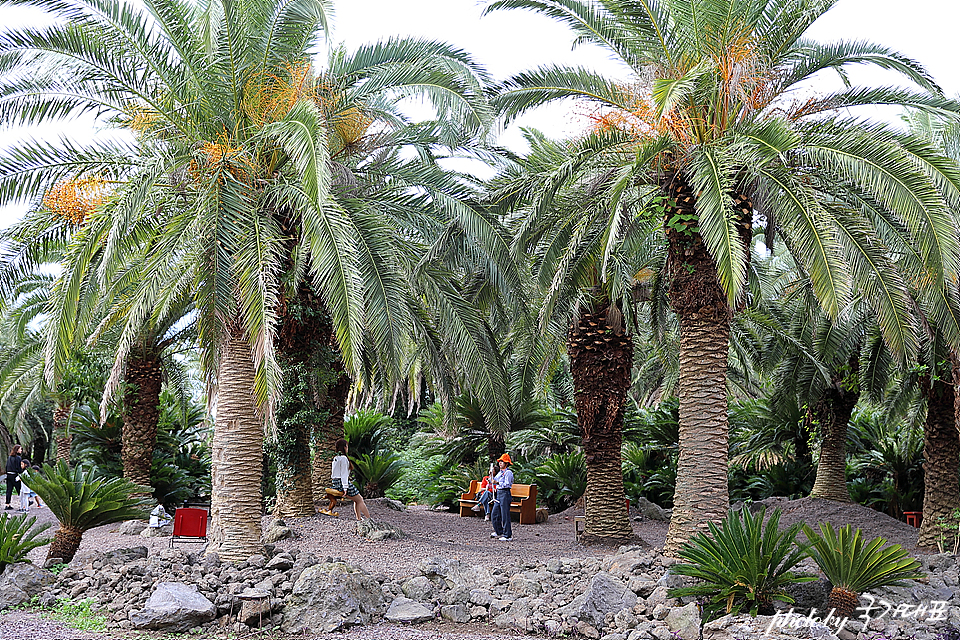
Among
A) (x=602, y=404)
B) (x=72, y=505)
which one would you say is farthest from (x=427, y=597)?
(x=602, y=404)

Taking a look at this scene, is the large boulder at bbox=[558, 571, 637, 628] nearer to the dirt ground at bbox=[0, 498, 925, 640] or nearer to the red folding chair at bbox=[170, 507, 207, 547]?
the dirt ground at bbox=[0, 498, 925, 640]

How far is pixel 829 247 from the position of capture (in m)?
8.94

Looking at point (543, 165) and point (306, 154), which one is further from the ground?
point (543, 165)

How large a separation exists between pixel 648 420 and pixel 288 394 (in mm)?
10083

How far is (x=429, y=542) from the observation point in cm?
1334

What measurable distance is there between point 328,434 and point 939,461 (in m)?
10.1

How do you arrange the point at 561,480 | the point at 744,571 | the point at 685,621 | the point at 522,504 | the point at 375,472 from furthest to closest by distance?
1. the point at 561,480
2. the point at 375,472
3. the point at 522,504
4. the point at 744,571
5. the point at 685,621

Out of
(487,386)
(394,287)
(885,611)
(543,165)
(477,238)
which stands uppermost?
(543,165)

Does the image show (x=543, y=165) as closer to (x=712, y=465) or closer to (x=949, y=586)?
(x=712, y=465)

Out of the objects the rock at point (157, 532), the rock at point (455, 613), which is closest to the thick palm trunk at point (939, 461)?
the rock at point (455, 613)

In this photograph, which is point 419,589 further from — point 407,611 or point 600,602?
point 600,602

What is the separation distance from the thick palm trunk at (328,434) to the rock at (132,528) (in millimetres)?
3022

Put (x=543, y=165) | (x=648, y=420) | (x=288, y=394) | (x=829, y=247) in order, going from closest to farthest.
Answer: (x=829, y=247)
(x=543, y=165)
(x=288, y=394)
(x=648, y=420)

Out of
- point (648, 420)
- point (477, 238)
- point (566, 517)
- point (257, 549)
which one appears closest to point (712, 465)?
point (477, 238)
